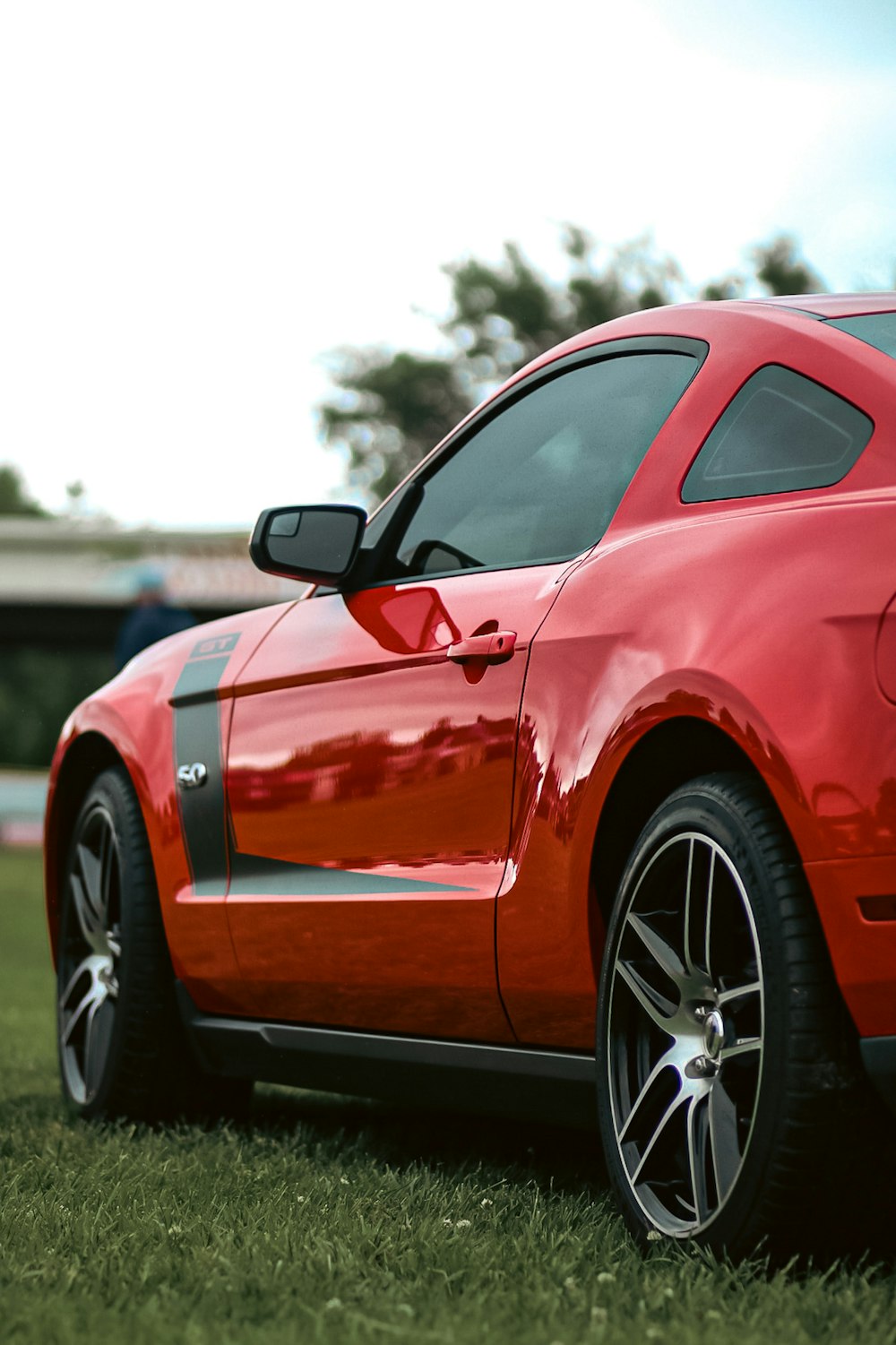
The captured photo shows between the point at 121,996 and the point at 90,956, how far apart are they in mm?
430

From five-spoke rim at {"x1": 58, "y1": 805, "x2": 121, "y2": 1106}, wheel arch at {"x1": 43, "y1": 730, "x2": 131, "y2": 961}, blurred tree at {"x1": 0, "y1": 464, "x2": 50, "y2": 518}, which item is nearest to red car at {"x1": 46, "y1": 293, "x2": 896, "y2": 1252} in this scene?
five-spoke rim at {"x1": 58, "y1": 805, "x2": 121, "y2": 1106}

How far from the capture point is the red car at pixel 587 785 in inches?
107

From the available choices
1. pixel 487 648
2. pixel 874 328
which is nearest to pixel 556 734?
pixel 487 648

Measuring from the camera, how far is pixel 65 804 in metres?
5.66

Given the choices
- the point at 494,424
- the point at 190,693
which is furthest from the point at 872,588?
the point at 190,693

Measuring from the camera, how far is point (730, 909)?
294 centimetres

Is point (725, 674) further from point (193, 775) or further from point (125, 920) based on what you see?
point (125, 920)

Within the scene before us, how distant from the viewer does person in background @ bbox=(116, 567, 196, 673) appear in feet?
36.0

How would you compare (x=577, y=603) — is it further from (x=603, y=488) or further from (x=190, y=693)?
(x=190, y=693)

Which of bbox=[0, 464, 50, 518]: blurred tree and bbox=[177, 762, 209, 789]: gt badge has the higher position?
bbox=[177, 762, 209, 789]: gt badge

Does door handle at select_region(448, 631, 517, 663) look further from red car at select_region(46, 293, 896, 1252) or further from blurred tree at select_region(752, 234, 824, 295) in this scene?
blurred tree at select_region(752, 234, 824, 295)

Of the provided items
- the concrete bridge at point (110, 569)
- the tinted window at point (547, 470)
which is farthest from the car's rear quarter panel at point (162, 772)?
the concrete bridge at point (110, 569)

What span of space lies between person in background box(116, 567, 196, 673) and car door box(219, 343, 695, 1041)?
6538mm

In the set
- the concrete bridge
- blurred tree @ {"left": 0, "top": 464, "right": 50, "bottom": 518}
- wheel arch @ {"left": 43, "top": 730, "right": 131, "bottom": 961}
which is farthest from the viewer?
blurred tree @ {"left": 0, "top": 464, "right": 50, "bottom": 518}
